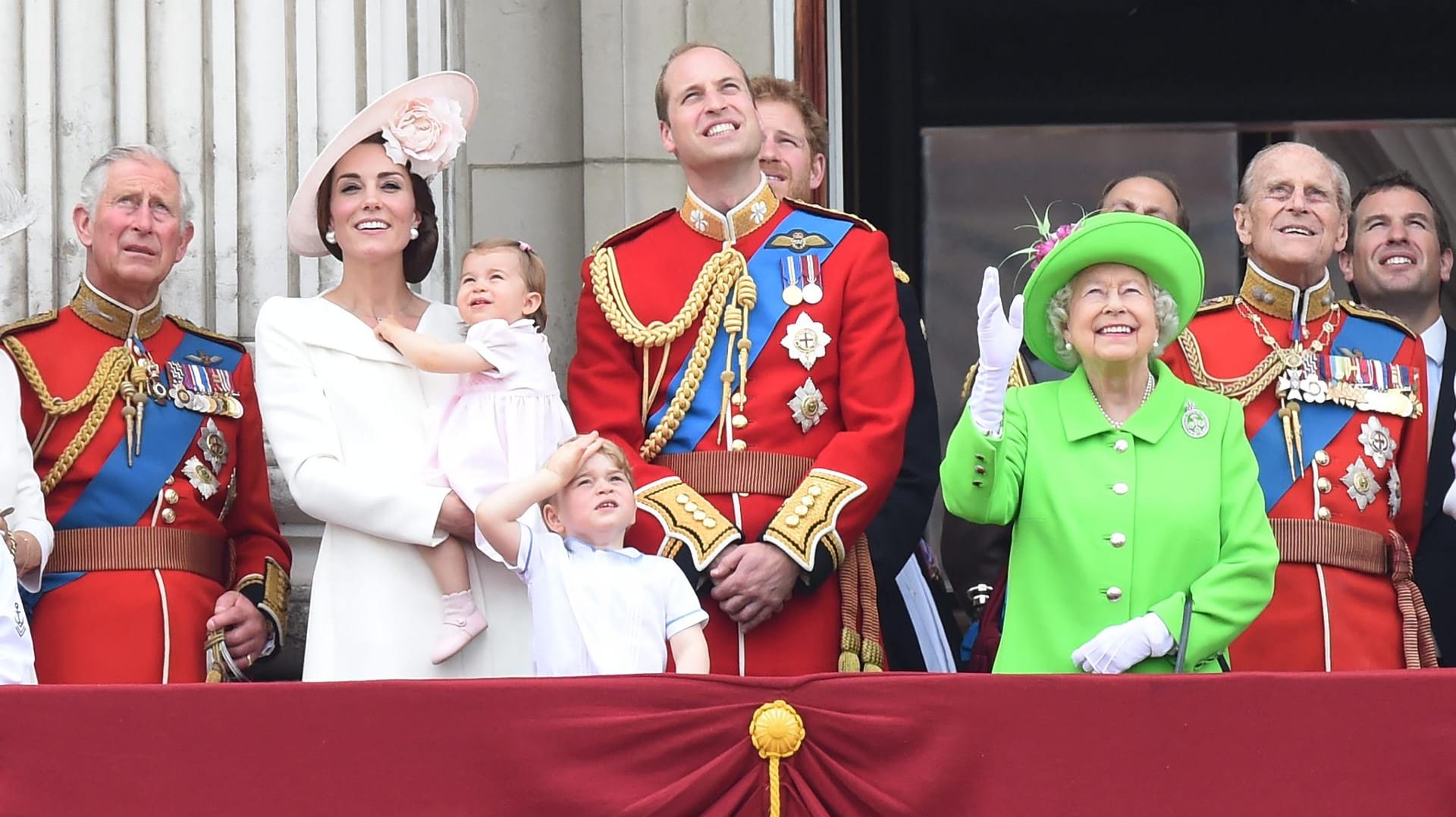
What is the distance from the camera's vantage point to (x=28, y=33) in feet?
19.7

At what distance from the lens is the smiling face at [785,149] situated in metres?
5.58

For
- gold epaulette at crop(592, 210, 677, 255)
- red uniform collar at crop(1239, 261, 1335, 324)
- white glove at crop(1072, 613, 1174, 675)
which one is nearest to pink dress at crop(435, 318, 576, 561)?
gold epaulette at crop(592, 210, 677, 255)

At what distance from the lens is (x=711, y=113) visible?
5.01 m

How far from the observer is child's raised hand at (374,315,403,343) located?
4.81 m

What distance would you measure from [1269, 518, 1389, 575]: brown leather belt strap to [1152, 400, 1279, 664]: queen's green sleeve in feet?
1.06

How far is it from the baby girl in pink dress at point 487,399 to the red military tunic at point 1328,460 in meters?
1.31

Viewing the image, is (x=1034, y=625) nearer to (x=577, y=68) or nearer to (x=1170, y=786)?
(x=1170, y=786)

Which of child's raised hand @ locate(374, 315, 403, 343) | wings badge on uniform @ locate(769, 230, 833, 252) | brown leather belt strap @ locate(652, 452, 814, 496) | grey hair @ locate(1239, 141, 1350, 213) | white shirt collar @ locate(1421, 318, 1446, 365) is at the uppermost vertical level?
grey hair @ locate(1239, 141, 1350, 213)

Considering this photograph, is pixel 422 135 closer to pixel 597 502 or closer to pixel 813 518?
pixel 597 502

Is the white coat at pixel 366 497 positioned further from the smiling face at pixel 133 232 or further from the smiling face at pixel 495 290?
the smiling face at pixel 133 232

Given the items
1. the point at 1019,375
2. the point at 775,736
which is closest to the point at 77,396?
the point at 775,736

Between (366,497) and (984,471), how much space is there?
112cm

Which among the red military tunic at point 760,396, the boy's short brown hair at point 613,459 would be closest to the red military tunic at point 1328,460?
the red military tunic at point 760,396

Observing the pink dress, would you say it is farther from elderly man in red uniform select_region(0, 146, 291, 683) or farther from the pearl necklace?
the pearl necklace
